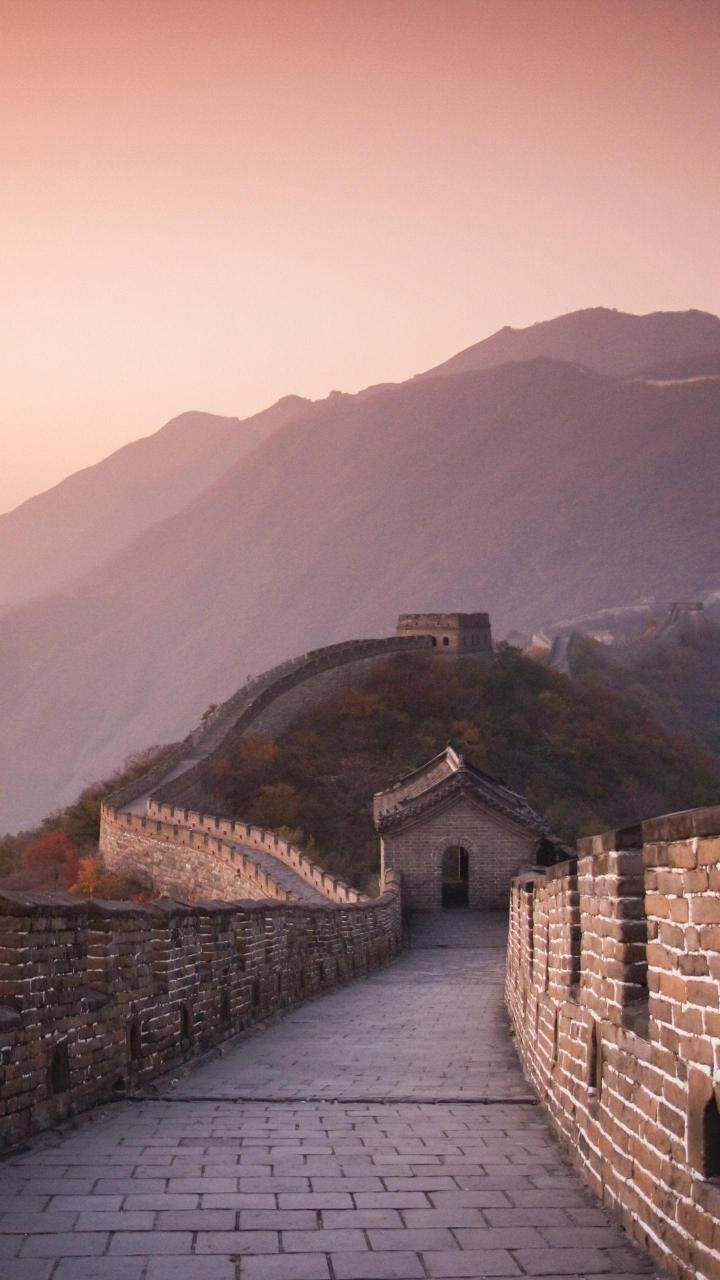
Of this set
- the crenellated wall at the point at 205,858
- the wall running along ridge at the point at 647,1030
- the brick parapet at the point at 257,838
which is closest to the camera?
the wall running along ridge at the point at 647,1030

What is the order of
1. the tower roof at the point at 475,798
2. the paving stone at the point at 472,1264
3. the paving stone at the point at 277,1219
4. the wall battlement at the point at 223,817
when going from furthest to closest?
the wall battlement at the point at 223,817
the tower roof at the point at 475,798
the paving stone at the point at 277,1219
the paving stone at the point at 472,1264

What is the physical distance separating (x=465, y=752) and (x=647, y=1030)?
2193 inches

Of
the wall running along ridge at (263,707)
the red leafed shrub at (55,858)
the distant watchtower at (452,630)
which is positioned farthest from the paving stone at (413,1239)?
the distant watchtower at (452,630)

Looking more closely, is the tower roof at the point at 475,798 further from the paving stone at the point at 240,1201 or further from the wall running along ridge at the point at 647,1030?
the paving stone at the point at 240,1201

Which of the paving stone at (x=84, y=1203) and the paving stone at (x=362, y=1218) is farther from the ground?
the paving stone at (x=84, y=1203)

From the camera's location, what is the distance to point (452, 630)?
2825 inches

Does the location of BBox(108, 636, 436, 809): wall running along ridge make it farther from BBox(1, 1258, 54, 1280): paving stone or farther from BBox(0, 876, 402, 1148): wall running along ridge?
BBox(1, 1258, 54, 1280): paving stone

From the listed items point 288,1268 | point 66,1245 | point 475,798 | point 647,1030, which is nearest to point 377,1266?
point 288,1268

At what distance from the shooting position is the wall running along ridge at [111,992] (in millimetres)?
6707

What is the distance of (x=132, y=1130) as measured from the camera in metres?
7.03

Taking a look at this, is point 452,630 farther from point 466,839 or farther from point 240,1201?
point 240,1201

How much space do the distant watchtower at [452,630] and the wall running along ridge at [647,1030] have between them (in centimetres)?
A: 6408

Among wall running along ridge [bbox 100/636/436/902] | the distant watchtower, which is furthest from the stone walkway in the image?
the distant watchtower

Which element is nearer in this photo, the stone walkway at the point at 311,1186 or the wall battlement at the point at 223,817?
the stone walkway at the point at 311,1186
